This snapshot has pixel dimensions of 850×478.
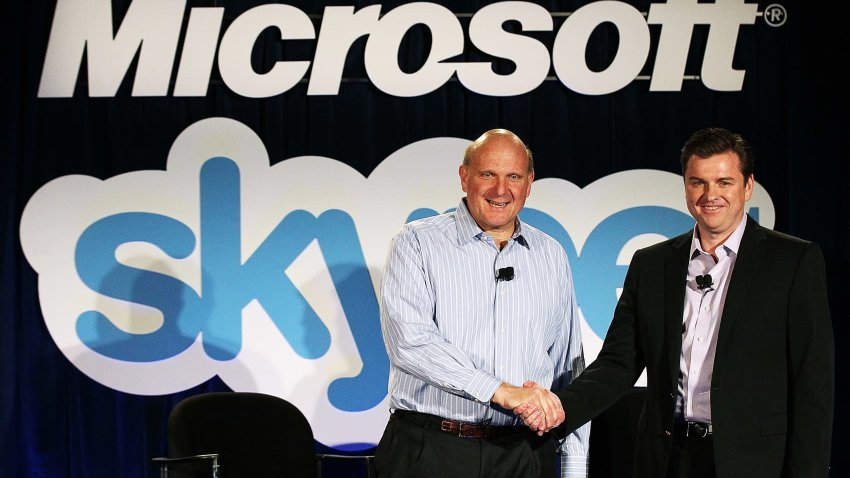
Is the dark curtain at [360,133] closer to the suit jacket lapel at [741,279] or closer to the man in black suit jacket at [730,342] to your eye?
the man in black suit jacket at [730,342]

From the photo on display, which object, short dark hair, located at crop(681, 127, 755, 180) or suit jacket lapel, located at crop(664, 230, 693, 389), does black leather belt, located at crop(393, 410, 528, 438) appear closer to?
suit jacket lapel, located at crop(664, 230, 693, 389)

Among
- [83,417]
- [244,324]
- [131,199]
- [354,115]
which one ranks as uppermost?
[354,115]

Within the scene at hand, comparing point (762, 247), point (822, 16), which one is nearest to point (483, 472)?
point (762, 247)

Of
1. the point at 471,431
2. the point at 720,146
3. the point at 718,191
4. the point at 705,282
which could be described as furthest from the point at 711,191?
the point at 471,431

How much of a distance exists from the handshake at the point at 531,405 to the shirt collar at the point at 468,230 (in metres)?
0.52

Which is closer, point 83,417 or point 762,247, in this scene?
point 762,247

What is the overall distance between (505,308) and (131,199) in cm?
260

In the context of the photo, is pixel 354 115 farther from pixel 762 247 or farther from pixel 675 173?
pixel 762 247

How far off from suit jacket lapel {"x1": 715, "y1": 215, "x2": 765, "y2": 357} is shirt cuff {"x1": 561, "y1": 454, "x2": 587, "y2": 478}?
84 centimetres

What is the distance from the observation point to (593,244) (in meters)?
5.07

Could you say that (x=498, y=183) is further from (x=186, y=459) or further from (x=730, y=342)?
(x=186, y=459)

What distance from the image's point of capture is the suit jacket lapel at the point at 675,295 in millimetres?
2871

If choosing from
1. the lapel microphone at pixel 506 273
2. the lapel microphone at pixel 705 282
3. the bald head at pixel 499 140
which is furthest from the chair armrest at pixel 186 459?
the lapel microphone at pixel 705 282

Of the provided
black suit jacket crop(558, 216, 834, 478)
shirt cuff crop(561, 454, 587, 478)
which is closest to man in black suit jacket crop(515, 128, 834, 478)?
black suit jacket crop(558, 216, 834, 478)
